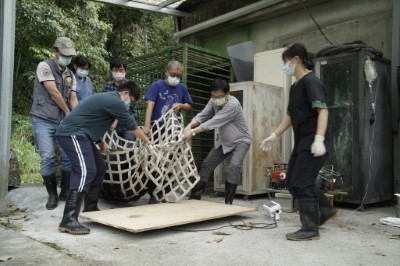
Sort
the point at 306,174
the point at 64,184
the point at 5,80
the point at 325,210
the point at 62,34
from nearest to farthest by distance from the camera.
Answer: the point at 306,174 < the point at 325,210 < the point at 5,80 < the point at 64,184 < the point at 62,34

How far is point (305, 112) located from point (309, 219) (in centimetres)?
92


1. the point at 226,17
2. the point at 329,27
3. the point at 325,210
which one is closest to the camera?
the point at 325,210

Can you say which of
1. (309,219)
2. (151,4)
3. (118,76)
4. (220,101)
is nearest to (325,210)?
(309,219)

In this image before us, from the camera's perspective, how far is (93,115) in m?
3.85

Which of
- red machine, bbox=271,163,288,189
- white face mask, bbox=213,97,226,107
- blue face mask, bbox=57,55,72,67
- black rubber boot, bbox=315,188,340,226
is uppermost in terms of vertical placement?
blue face mask, bbox=57,55,72,67

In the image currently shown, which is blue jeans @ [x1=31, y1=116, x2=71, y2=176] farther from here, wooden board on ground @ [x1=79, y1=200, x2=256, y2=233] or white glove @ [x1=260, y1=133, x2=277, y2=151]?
white glove @ [x1=260, y1=133, x2=277, y2=151]

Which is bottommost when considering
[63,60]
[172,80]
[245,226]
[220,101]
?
[245,226]

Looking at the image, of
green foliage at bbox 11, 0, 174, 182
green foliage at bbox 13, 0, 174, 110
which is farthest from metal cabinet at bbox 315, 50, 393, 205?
green foliage at bbox 13, 0, 174, 110

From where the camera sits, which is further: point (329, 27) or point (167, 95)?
point (329, 27)

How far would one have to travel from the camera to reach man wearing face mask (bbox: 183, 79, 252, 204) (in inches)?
198

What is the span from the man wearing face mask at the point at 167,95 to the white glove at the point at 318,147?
218 centimetres

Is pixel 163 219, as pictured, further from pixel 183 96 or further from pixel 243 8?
pixel 243 8

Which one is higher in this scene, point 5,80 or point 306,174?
point 5,80

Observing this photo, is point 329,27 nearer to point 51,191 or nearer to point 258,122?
point 258,122
